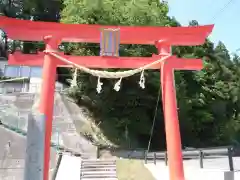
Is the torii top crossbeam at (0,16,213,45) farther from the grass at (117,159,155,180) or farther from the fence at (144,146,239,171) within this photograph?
the grass at (117,159,155,180)

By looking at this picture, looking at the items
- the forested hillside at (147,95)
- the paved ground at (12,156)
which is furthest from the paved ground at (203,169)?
the forested hillside at (147,95)

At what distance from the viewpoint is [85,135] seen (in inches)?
786

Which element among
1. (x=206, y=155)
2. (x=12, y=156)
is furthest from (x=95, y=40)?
(x=12, y=156)

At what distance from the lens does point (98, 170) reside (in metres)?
13.8

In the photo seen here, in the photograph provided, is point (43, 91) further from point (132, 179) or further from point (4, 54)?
point (4, 54)

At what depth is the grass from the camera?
1277 cm

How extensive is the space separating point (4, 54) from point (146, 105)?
19756 millimetres

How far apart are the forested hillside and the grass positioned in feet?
19.1

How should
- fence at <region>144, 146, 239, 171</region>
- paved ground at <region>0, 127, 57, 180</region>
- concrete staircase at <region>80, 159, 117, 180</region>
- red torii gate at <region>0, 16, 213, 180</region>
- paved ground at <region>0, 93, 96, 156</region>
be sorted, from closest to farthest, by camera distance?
fence at <region>144, 146, 239, 171</region> < red torii gate at <region>0, 16, 213, 180</region> < paved ground at <region>0, 127, 57, 180</region> < concrete staircase at <region>80, 159, 117, 180</region> < paved ground at <region>0, 93, 96, 156</region>

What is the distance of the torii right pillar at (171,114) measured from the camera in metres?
9.64

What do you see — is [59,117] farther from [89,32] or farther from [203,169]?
[203,169]

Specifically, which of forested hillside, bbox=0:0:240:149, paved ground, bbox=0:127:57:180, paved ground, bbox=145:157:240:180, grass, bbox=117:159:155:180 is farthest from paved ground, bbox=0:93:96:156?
paved ground, bbox=145:157:240:180

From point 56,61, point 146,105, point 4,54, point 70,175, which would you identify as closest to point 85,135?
point 146,105

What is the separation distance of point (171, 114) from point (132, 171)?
4479 millimetres
